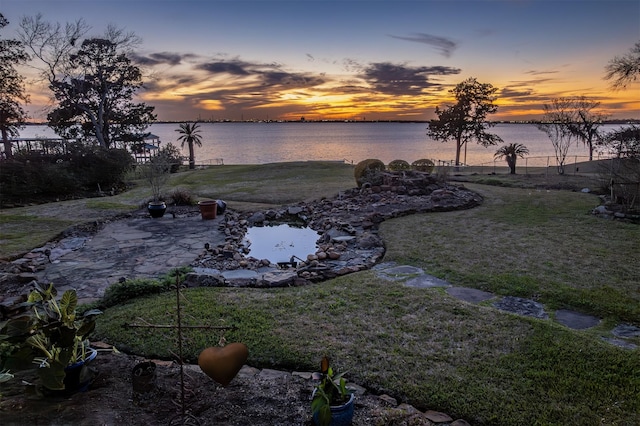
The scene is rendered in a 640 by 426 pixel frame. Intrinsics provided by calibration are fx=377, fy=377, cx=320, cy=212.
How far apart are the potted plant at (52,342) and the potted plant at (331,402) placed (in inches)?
64.1

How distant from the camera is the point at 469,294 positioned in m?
4.74

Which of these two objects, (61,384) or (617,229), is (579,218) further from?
(61,384)

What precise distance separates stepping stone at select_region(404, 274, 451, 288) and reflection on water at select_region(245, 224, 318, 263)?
91.3 inches

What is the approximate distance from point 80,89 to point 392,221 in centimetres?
2414

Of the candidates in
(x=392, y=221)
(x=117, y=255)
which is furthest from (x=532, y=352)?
(x=117, y=255)

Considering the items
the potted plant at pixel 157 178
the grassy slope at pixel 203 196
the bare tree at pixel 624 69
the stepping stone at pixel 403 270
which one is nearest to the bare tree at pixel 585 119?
the bare tree at pixel 624 69

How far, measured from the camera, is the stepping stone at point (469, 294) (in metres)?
4.59

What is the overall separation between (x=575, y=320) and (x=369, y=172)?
974 cm

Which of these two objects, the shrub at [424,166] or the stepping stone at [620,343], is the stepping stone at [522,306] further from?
the shrub at [424,166]

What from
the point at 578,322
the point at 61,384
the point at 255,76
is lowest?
the point at 578,322

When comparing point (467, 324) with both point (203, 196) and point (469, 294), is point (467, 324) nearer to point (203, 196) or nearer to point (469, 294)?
point (469, 294)

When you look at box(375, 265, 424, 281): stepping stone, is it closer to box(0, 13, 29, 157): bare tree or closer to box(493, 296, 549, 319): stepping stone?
box(493, 296, 549, 319): stepping stone

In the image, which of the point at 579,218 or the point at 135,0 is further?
the point at 135,0

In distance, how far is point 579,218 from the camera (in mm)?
8656
